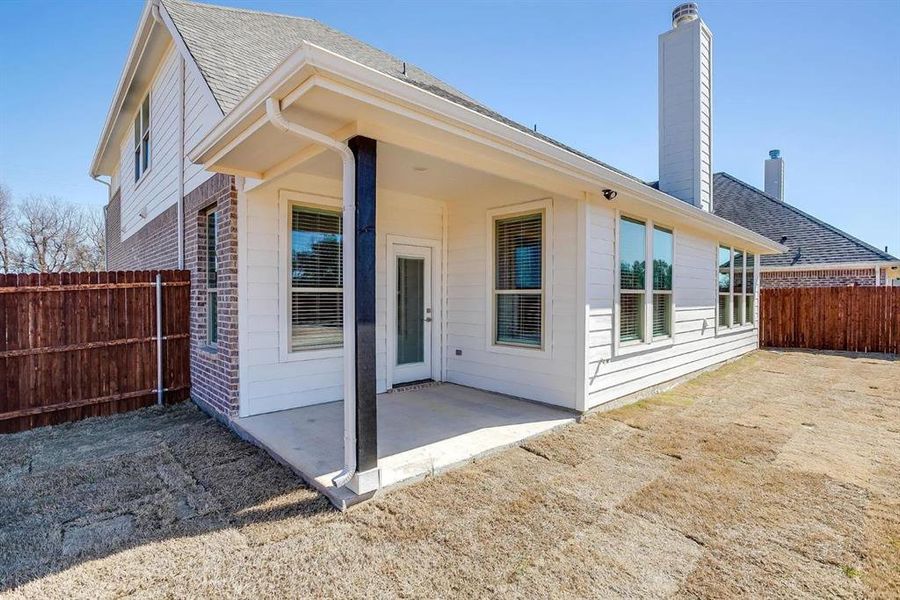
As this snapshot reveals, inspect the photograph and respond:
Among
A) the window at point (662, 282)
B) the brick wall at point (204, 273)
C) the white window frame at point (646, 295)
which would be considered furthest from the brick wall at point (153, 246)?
the window at point (662, 282)

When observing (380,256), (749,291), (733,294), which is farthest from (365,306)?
(749,291)

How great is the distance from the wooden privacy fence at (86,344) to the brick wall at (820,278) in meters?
16.1

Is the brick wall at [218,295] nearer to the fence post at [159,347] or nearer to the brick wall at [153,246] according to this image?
the fence post at [159,347]

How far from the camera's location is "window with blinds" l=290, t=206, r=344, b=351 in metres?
4.86

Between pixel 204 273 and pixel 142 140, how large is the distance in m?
4.90

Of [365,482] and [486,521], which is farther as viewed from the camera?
[365,482]

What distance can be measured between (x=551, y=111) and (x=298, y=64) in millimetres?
8784

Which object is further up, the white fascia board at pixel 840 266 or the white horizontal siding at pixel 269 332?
the white fascia board at pixel 840 266

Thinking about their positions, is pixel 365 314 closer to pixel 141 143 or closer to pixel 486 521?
pixel 486 521

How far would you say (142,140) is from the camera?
8.22 m

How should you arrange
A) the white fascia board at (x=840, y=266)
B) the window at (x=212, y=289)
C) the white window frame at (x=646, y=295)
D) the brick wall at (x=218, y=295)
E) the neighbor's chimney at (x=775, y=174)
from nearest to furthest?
the brick wall at (x=218, y=295)
the window at (x=212, y=289)
the white window frame at (x=646, y=295)
the white fascia board at (x=840, y=266)
the neighbor's chimney at (x=775, y=174)

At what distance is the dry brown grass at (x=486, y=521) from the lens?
6.97ft

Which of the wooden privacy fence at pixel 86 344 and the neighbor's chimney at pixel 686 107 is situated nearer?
the wooden privacy fence at pixel 86 344

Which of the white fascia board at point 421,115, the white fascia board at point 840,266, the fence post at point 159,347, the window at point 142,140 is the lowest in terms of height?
the fence post at point 159,347
